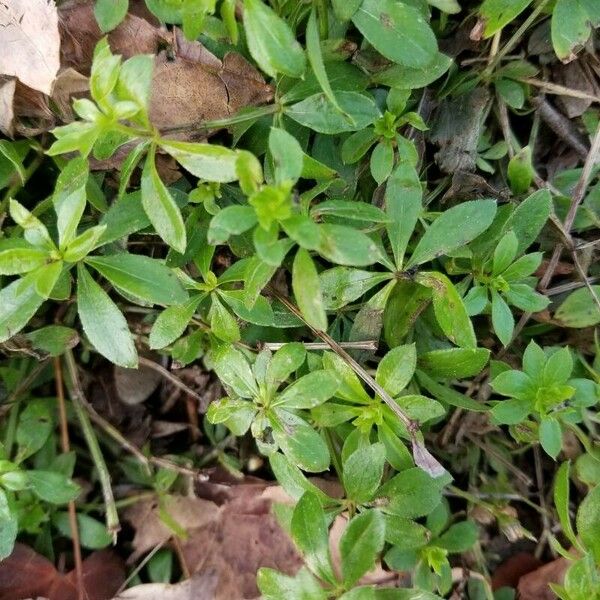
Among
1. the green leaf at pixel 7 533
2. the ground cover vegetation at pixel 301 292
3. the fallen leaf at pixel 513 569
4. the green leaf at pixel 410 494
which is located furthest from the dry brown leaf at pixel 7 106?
the fallen leaf at pixel 513 569

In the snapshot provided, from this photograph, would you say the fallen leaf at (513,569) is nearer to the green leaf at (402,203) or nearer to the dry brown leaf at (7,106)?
the green leaf at (402,203)

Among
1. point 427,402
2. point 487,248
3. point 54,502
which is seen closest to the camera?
point 427,402

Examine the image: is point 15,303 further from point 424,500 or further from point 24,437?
point 424,500

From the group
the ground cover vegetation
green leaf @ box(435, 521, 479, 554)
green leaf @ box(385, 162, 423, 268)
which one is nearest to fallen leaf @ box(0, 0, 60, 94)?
the ground cover vegetation

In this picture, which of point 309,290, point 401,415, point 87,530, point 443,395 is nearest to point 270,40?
point 309,290

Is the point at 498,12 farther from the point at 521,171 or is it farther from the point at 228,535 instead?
the point at 228,535

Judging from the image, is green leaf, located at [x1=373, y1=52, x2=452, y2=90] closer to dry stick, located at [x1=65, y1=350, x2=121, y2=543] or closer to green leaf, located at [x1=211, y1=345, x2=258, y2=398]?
green leaf, located at [x1=211, y1=345, x2=258, y2=398]

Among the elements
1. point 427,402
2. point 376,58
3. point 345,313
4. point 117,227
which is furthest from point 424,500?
point 376,58
